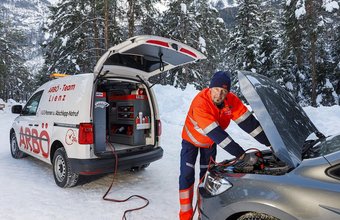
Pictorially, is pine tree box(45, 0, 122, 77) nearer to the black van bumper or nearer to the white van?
the white van

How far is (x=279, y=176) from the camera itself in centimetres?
245

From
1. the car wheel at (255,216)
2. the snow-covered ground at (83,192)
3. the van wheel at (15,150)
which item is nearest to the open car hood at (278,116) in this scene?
the car wheel at (255,216)

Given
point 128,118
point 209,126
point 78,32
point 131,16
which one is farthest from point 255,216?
point 78,32

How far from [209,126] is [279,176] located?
1.03 metres

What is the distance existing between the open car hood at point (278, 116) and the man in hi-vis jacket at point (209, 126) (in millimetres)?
465

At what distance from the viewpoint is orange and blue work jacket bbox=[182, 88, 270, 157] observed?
3.39 m

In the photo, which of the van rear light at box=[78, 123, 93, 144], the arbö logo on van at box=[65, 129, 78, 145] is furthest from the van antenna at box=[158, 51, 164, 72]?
the arbö logo on van at box=[65, 129, 78, 145]

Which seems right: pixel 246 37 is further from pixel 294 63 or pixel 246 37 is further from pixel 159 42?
pixel 159 42

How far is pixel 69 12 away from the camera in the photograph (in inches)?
822

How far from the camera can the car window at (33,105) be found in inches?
244

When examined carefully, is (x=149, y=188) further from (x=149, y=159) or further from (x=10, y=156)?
(x=10, y=156)

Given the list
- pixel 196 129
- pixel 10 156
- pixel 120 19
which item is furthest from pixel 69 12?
pixel 196 129

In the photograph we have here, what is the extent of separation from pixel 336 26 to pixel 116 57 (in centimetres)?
2048

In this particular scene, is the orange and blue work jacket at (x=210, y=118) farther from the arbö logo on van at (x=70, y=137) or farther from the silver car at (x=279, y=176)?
the arbö logo on van at (x=70, y=137)
